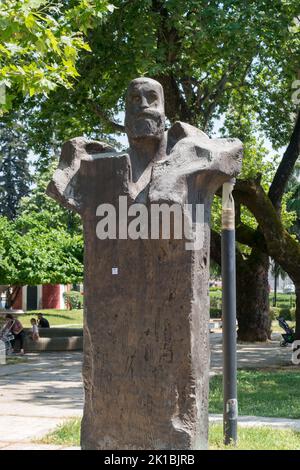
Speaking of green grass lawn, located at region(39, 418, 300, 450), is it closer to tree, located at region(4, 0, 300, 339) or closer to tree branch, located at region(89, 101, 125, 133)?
tree, located at region(4, 0, 300, 339)

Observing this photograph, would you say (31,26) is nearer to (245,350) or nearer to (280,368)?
(280,368)

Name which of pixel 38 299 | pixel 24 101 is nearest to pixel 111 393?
pixel 24 101

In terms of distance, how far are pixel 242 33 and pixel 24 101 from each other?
6.58 metres

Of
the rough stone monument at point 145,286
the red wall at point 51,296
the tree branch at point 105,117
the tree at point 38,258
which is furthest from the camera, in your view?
the red wall at point 51,296

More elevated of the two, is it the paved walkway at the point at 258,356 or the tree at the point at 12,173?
the tree at the point at 12,173

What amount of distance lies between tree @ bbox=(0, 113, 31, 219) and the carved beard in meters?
46.3

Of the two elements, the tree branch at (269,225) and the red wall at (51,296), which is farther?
the red wall at (51,296)

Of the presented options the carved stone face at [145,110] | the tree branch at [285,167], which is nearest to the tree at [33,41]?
the carved stone face at [145,110]

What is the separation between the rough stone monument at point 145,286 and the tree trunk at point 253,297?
1738cm

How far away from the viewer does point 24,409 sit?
10.3m

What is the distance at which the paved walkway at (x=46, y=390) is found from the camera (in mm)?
8492

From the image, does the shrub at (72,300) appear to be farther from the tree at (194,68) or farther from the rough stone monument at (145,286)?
the rough stone monument at (145,286)

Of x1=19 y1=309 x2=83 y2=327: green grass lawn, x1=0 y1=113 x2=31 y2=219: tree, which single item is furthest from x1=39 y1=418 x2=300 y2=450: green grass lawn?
x1=0 y1=113 x2=31 y2=219: tree
